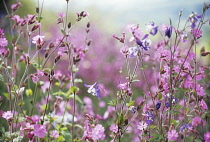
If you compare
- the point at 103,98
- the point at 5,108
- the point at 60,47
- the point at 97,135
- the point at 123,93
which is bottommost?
the point at 103,98

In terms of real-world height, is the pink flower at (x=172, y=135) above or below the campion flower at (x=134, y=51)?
below

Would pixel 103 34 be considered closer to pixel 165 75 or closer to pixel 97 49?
pixel 97 49

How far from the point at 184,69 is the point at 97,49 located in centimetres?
394

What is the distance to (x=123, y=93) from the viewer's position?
1.74 metres

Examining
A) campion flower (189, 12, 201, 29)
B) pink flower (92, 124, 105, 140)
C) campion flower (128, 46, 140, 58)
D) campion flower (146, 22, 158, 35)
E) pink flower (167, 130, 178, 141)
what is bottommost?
pink flower (167, 130, 178, 141)

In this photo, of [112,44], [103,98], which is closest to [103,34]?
[112,44]

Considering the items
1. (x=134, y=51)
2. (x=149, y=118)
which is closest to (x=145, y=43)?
(x=134, y=51)

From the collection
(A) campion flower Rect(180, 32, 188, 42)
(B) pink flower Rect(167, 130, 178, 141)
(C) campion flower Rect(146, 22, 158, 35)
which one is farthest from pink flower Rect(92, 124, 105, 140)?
(A) campion flower Rect(180, 32, 188, 42)

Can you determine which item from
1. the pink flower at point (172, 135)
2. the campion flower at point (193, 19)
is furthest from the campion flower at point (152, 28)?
the pink flower at point (172, 135)

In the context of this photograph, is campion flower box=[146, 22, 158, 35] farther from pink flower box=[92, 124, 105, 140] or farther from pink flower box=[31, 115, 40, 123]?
pink flower box=[31, 115, 40, 123]

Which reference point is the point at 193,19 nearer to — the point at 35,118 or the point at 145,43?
the point at 145,43

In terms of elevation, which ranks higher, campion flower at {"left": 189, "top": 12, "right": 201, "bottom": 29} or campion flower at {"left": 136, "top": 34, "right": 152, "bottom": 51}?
campion flower at {"left": 189, "top": 12, "right": 201, "bottom": 29}

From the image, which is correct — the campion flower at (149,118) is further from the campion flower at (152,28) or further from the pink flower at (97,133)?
the campion flower at (152,28)

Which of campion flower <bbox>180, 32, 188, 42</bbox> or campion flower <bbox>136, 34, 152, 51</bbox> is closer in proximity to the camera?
campion flower <bbox>136, 34, 152, 51</bbox>
